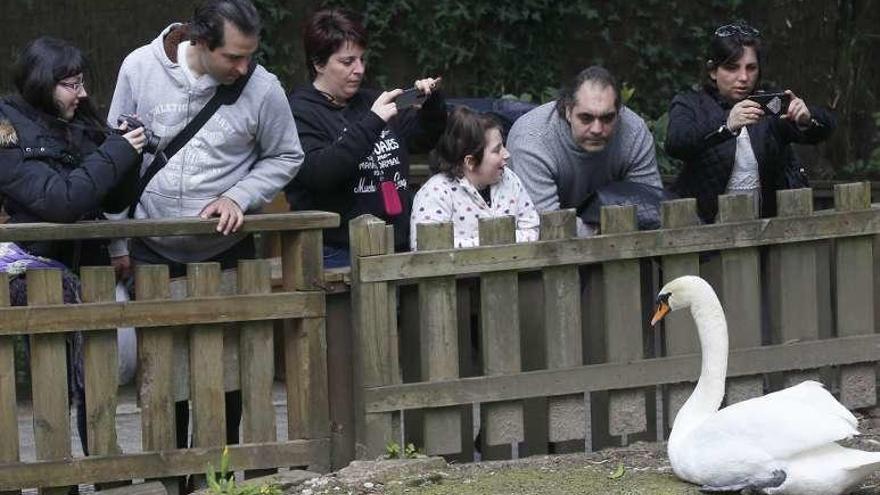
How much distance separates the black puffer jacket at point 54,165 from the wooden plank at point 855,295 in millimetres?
2780

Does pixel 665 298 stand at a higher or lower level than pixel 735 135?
lower

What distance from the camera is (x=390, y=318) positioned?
5.93 metres

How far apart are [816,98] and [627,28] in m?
1.40

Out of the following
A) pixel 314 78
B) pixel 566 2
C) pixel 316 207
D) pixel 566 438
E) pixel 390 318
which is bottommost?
pixel 566 438

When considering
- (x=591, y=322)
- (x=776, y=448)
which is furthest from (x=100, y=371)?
(x=776, y=448)

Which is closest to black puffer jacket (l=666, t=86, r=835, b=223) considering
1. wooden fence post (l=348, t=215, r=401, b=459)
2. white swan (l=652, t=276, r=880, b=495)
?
white swan (l=652, t=276, r=880, b=495)

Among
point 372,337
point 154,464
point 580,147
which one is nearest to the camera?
point 154,464

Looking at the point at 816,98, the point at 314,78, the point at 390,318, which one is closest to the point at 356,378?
the point at 390,318

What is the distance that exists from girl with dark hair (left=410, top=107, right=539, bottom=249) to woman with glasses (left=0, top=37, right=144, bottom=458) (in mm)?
1229

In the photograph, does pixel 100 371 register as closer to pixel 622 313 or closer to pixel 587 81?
pixel 622 313

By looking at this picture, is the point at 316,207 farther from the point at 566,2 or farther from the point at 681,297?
the point at 566,2

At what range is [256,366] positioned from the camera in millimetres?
5883

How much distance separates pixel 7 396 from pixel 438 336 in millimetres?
1526

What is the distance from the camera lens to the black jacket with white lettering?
6.04m
